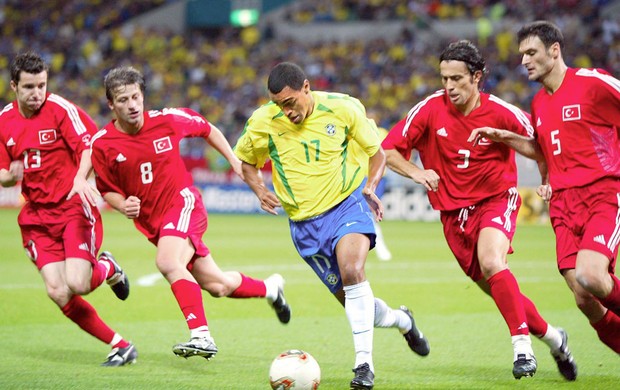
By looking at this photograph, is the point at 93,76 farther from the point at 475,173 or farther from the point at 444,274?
the point at 475,173

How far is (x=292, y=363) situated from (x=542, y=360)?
255 cm

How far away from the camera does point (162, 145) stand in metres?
7.39

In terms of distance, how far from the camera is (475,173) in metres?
6.88

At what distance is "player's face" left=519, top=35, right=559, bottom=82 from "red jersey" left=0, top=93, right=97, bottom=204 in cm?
359

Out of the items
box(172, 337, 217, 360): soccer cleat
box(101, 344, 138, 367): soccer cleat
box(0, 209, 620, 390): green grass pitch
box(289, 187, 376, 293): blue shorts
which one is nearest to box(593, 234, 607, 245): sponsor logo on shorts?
box(0, 209, 620, 390): green grass pitch

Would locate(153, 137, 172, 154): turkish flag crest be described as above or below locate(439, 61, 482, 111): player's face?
below

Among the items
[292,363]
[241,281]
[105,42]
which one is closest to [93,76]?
[105,42]

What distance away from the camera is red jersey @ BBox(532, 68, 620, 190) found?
6168mm

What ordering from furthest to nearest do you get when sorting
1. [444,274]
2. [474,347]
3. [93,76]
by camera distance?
[93,76] → [444,274] → [474,347]

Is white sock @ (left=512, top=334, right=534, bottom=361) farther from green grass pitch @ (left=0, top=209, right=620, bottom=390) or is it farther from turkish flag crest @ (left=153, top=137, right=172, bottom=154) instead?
turkish flag crest @ (left=153, top=137, right=172, bottom=154)

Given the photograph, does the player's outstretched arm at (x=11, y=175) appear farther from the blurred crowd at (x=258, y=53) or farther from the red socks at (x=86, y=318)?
the blurred crowd at (x=258, y=53)

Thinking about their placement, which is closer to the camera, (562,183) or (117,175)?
(562,183)

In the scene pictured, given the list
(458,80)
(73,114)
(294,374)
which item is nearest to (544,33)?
(458,80)

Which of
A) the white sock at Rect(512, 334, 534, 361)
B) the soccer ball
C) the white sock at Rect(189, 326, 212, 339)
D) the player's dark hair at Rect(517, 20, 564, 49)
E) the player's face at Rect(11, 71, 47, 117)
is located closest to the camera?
the soccer ball
